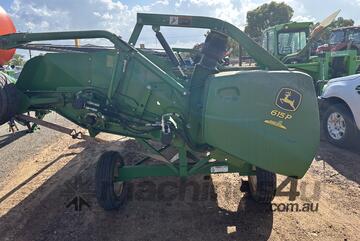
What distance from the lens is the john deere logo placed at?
10.9 ft

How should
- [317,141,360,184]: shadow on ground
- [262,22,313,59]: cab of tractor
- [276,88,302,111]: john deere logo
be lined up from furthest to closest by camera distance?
[262,22,313,59]: cab of tractor, [317,141,360,184]: shadow on ground, [276,88,302,111]: john deere logo

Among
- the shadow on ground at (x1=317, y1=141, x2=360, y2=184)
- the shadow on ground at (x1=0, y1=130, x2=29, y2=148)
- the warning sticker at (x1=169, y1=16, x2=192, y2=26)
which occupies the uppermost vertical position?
the warning sticker at (x1=169, y1=16, x2=192, y2=26)

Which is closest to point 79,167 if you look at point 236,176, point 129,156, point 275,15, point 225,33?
point 129,156

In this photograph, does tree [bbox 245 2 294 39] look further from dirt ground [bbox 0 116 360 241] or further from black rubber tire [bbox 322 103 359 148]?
dirt ground [bbox 0 116 360 241]

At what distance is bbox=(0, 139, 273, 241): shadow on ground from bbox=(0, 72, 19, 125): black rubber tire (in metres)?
1.23

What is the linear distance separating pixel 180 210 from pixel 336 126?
13.1 ft

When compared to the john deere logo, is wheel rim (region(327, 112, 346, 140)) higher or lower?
lower

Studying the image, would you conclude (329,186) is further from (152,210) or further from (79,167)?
(79,167)

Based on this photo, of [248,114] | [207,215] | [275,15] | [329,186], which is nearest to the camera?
[248,114]

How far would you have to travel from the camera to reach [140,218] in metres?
4.17

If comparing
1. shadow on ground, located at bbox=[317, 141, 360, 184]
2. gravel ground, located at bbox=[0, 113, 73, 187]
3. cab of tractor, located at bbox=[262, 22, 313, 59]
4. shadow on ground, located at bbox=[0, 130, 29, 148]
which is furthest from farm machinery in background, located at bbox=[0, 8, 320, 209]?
cab of tractor, located at bbox=[262, 22, 313, 59]

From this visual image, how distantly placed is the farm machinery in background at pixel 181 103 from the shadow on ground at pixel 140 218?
25cm

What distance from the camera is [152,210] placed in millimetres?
4355

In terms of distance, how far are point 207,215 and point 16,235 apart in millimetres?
2115
